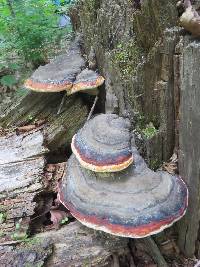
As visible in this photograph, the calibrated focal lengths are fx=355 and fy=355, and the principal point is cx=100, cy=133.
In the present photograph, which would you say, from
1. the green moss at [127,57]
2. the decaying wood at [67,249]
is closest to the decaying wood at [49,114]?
the green moss at [127,57]

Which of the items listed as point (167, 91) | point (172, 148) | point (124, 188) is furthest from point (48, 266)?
point (167, 91)

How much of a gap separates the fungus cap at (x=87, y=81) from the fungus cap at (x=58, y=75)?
0.09m

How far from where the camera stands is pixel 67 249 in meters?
3.13

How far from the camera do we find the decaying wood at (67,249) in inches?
118

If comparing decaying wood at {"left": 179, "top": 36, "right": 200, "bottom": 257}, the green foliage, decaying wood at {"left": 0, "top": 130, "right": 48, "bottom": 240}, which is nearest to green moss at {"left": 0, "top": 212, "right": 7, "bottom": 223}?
decaying wood at {"left": 0, "top": 130, "right": 48, "bottom": 240}

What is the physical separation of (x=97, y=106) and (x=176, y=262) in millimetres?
1903

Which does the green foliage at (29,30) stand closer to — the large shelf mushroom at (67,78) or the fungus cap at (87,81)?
the large shelf mushroom at (67,78)

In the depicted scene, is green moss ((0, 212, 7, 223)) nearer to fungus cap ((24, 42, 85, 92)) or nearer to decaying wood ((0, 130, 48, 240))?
decaying wood ((0, 130, 48, 240))

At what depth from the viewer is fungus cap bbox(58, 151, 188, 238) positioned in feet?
8.67

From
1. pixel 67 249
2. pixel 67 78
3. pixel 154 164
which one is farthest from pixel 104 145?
pixel 67 78

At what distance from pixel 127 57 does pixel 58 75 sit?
0.91 meters

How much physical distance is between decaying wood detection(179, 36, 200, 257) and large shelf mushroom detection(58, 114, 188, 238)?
14cm

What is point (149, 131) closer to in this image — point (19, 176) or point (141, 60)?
point (141, 60)

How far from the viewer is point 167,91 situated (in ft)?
9.76
